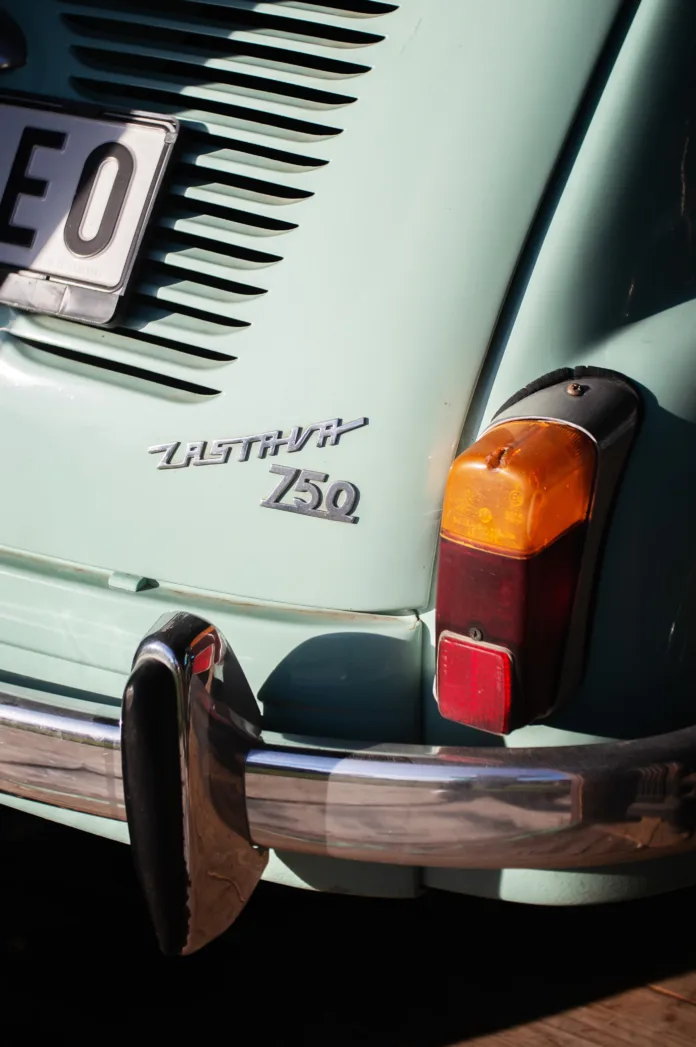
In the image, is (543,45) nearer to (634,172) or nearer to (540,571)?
(634,172)

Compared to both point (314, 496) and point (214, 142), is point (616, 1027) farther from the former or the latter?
point (214, 142)

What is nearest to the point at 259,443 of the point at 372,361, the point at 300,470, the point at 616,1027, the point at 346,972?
the point at 300,470

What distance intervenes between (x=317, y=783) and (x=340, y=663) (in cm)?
19

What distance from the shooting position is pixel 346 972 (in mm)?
2039

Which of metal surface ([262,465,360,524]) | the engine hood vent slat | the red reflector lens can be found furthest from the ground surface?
the engine hood vent slat

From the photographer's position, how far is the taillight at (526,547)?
1.32 m

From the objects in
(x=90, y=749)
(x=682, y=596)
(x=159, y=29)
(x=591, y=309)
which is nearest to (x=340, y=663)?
(x=90, y=749)

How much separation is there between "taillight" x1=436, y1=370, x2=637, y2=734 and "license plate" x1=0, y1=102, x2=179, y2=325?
26.5 inches

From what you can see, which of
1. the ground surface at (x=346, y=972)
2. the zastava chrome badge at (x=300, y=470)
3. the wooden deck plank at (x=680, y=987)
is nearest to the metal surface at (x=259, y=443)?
A: the zastava chrome badge at (x=300, y=470)

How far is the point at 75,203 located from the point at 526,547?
2.94 ft

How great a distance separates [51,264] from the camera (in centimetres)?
175

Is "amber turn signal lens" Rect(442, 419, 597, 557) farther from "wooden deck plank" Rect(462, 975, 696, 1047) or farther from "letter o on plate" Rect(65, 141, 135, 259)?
"wooden deck plank" Rect(462, 975, 696, 1047)

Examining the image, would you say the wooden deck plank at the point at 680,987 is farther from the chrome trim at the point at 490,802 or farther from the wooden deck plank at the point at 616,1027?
the chrome trim at the point at 490,802

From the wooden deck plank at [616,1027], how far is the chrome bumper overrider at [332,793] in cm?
62
